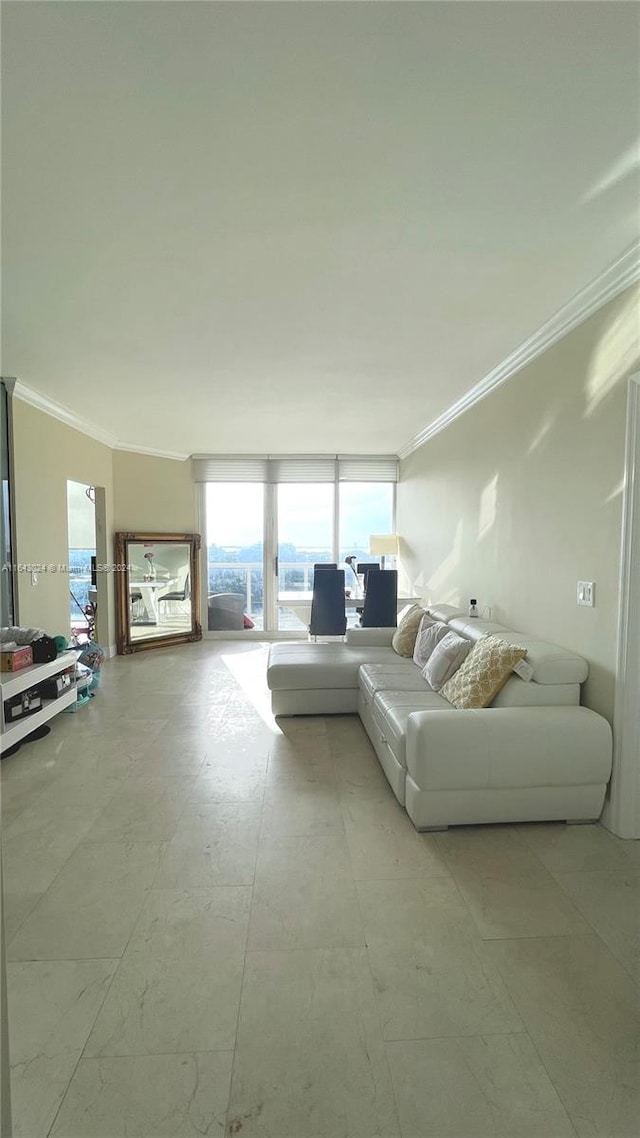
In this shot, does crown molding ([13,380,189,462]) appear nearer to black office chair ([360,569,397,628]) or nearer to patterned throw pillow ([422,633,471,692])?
black office chair ([360,569,397,628])

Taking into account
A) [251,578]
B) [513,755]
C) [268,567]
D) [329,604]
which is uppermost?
[268,567]

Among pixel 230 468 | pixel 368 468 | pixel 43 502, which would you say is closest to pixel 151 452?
pixel 230 468

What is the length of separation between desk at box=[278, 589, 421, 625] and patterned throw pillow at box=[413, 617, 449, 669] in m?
1.55

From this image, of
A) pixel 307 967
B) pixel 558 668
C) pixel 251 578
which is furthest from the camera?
pixel 251 578

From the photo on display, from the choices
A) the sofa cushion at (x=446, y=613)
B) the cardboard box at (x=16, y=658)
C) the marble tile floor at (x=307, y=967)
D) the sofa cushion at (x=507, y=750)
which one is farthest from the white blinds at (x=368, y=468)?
the sofa cushion at (x=507, y=750)

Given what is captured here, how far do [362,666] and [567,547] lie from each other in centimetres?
169

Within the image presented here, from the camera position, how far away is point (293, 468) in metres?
6.97

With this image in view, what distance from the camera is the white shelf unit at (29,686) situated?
3.10 meters

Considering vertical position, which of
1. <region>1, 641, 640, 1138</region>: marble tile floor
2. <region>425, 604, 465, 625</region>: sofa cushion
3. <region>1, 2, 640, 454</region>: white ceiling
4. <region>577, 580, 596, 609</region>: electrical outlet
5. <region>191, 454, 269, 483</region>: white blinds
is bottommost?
<region>1, 641, 640, 1138</region>: marble tile floor

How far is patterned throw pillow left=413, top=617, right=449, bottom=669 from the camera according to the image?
Result: 3.67 meters

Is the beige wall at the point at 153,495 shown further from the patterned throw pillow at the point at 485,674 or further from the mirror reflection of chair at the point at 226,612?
the patterned throw pillow at the point at 485,674

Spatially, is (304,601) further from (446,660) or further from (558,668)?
(558,668)

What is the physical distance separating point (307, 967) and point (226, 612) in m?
5.74

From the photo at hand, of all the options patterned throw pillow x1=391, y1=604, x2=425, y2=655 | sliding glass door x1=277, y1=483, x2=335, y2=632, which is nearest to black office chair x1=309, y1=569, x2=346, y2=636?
patterned throw pillow x1=391, y1=604, x2=425, y2=655
